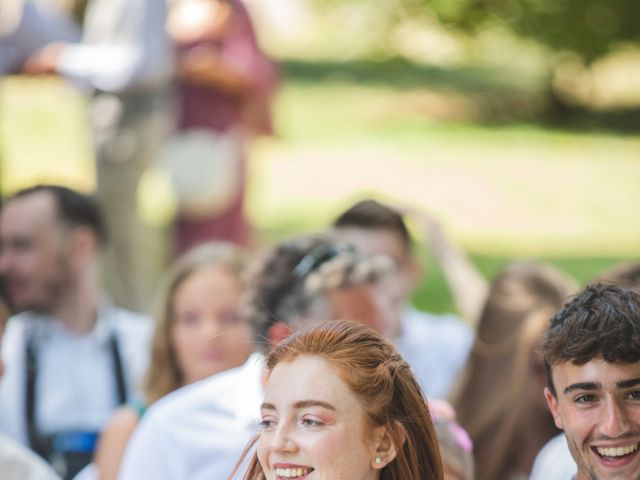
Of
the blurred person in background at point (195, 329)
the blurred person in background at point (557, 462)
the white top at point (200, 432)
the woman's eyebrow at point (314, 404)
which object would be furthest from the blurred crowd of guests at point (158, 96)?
the woman's eyebrow at point (314, 404)

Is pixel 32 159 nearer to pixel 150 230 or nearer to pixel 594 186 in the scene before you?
pixel 150 230

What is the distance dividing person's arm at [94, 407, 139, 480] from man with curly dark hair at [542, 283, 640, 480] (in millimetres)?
1543

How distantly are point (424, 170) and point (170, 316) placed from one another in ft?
33.1

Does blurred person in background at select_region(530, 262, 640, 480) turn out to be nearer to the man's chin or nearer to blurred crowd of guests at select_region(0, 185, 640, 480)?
blurred crowd of guests at select_region(0, 185, 640, 480)

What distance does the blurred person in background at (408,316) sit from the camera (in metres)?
4.93

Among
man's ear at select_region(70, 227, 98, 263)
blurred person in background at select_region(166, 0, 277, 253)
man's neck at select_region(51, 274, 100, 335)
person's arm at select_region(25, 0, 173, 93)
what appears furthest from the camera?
blurred person in background at select_region(166, 0, 277, 253)

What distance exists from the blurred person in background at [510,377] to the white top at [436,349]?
322 mm

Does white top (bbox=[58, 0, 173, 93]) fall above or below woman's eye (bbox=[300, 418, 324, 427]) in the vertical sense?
above

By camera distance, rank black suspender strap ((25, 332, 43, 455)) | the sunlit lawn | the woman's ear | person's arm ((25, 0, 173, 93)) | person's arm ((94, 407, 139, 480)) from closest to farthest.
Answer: the woman's ear, person's arm ((94, 407, 139, 480)), black suspender strap ((25, 332, 43, 455)), person's arm ((25, 0, 173, 93)), the sunlit lawn

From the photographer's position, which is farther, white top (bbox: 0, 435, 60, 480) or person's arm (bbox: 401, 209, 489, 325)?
person's arm (bbox: 401, 209, 489, 325)

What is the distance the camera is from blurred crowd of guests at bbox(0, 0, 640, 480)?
11.7 feet

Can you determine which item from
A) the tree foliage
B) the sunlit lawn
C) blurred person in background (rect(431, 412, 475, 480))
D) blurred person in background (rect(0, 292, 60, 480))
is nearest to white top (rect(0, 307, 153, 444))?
blurred person in background (rect(0, 292, 60, 480))

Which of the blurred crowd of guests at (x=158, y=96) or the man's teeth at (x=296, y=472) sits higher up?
the blurred crowd of guests at (x=158, y=96)

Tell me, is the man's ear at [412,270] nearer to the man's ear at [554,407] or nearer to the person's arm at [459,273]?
the person's arm at [459,273]
